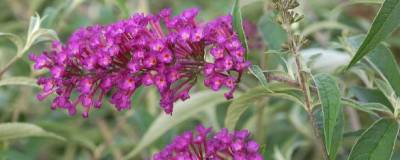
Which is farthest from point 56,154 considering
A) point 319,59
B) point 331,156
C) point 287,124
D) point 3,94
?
point 331,156

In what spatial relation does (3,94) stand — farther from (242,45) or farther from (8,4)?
(242,45)

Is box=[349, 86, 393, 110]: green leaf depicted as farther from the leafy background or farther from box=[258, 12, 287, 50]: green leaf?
box=[258, 12, 287, 50]: green leaf

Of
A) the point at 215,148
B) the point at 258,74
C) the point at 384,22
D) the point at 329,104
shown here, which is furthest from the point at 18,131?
the point at 384,22

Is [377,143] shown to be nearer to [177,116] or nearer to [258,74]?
[258,74]

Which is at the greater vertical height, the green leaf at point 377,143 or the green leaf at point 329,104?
the green leaf at point 329,104

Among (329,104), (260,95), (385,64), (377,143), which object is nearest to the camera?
(329,104)

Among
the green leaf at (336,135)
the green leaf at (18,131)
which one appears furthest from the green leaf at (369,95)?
the green leaf at (18,131)

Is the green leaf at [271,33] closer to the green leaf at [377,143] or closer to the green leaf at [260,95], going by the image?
the green leaf at [260,95]
